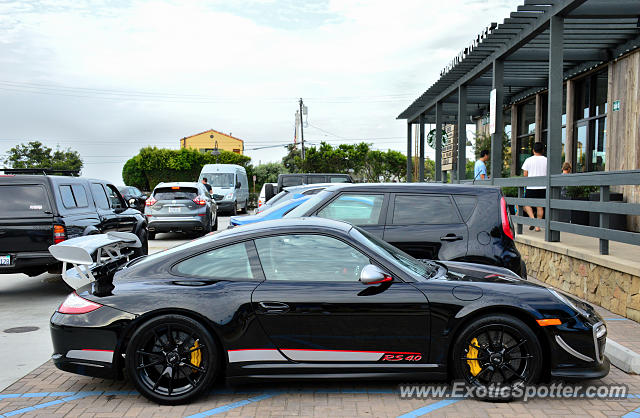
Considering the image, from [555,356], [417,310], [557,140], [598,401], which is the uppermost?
[557,140]

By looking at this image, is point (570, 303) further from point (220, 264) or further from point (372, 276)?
point (220, 264)

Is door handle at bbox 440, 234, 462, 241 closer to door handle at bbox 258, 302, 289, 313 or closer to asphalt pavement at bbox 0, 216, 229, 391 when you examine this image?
door handle at bbox 258, 302, 289, 313

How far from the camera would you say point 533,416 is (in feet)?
13.2

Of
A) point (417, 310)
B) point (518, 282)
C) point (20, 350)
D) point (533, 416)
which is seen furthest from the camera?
point (20, 350)

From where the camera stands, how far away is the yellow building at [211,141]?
4156 inches

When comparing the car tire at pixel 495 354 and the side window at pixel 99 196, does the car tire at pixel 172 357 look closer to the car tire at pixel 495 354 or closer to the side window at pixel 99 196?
the car tire at pixel 495 354

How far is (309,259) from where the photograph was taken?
14.8 feet

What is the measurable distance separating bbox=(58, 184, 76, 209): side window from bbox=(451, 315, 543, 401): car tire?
6365 mm

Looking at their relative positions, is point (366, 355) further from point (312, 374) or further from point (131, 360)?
point (131, 360)

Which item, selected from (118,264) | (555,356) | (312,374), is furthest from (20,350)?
(555,356)

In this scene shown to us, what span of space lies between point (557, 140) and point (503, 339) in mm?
6415

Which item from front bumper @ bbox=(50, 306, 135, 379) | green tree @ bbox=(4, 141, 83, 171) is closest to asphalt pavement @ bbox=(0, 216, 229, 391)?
front bumper @ bbox=(50, 306, 135, 379)

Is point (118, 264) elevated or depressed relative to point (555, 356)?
elevated

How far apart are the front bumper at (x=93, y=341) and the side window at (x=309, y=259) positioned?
3.61 feet
